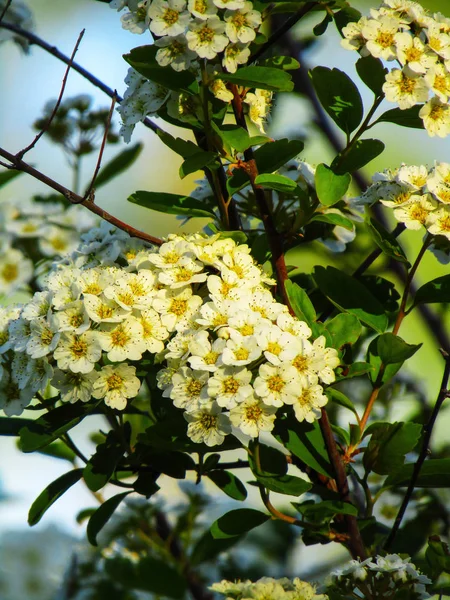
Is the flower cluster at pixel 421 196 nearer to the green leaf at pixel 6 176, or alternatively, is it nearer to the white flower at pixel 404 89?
the white flower at pixel 404 89

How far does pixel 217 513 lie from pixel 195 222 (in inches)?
42.7

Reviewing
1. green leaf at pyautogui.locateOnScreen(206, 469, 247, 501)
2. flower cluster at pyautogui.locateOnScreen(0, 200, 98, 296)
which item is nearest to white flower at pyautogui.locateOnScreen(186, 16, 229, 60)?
green leaf at pyautogui.locateOnScreen(206, 469, 247, 501)

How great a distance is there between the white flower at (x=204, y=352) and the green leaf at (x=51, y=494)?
1.19 feet

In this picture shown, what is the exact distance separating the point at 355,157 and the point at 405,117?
9 centimetres

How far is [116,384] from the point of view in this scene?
3.53 feet

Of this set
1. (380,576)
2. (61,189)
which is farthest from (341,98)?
(380,576)

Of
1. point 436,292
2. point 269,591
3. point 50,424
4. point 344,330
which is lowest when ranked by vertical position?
point 269,591

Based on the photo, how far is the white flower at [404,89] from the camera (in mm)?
1085

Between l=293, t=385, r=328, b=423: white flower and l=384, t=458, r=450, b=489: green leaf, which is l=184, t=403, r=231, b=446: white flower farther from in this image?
l=384, t=458, r=450, b=489: green leaf

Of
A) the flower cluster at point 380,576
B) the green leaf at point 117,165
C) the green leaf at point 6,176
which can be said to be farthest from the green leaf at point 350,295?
the green leaf at point 6,176

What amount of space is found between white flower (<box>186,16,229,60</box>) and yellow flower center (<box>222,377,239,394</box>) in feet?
1.26

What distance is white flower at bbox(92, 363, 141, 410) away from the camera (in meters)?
1.06

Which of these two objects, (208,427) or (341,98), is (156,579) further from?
(341,98)

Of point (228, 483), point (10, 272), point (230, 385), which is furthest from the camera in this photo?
point (10, 272)
